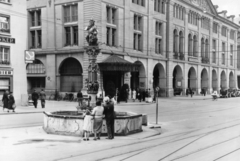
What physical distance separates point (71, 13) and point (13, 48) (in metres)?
11.4

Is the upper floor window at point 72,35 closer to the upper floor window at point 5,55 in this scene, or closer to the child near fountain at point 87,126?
the upper floor window at point 5,55

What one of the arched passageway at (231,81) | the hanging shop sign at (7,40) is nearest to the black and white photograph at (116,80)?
the hanging shop sign at (7,40)

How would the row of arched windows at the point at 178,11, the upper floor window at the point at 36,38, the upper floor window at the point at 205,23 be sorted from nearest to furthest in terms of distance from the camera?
the upper floor window at the point at 36,38 < the row of arched windows at the point at 178,11 < the upper floor window at the point at 205,23

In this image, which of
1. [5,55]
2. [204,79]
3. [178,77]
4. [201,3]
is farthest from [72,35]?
[204,79]

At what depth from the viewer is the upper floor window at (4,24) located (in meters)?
27.2

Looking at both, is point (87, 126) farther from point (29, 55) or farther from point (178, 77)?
point (178, 77)

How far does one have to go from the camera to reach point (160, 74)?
4941 cm

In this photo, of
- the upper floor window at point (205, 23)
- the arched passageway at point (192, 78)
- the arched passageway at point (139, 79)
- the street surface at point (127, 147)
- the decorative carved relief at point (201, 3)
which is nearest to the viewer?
the street surface at point (127, 147)

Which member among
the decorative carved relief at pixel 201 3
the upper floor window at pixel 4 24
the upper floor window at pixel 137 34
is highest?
the decorative carved relief at pixel 201 3

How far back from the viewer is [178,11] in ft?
171

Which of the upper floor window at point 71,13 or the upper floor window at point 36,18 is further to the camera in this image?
the upper floor window at point 36,18

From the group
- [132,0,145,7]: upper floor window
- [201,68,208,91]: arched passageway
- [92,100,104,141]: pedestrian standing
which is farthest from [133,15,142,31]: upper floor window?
[92,100,104,141]: pedestrian standing

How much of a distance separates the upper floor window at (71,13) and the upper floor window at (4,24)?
1074 centimetres

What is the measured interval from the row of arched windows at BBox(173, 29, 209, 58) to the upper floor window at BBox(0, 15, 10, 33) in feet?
100
